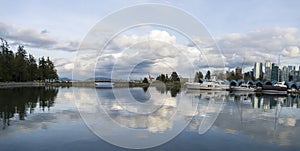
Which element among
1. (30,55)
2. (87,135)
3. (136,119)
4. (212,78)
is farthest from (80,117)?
(212,78)

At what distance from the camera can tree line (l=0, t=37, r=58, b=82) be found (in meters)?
68.8

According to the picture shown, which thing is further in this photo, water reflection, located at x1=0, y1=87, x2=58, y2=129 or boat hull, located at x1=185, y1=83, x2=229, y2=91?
Answer: boat hull, located at x1=185, y1=83, x2=229, y2=91

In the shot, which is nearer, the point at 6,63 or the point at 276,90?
the point at 6,63

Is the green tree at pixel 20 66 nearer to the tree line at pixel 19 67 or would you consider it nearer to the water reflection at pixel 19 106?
the tree line at pixel 19 67

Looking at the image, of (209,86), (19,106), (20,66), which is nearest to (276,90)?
(209,86)

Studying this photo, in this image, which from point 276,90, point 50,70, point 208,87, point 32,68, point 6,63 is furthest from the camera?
point 50,70

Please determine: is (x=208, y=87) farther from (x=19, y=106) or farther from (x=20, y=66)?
(x=19, y=106)

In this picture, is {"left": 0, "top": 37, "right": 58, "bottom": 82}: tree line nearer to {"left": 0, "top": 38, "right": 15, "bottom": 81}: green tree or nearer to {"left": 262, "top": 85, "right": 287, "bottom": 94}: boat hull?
{"left": 0, "top": 38, "right": 15, "bottom": 81}: green tree

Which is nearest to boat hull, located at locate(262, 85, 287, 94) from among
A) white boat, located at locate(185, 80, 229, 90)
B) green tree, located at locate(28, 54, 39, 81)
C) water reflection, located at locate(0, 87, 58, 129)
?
white boat, located at locate(185, 80, 229, 90)

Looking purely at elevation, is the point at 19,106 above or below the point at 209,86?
below

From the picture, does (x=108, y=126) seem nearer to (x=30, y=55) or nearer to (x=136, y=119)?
(x=136, y=119)

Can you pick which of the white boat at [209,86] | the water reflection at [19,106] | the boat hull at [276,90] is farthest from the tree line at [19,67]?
the boat hull at [276,90]

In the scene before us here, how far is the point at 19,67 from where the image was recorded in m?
76.3

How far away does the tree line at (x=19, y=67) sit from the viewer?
68750 mm
